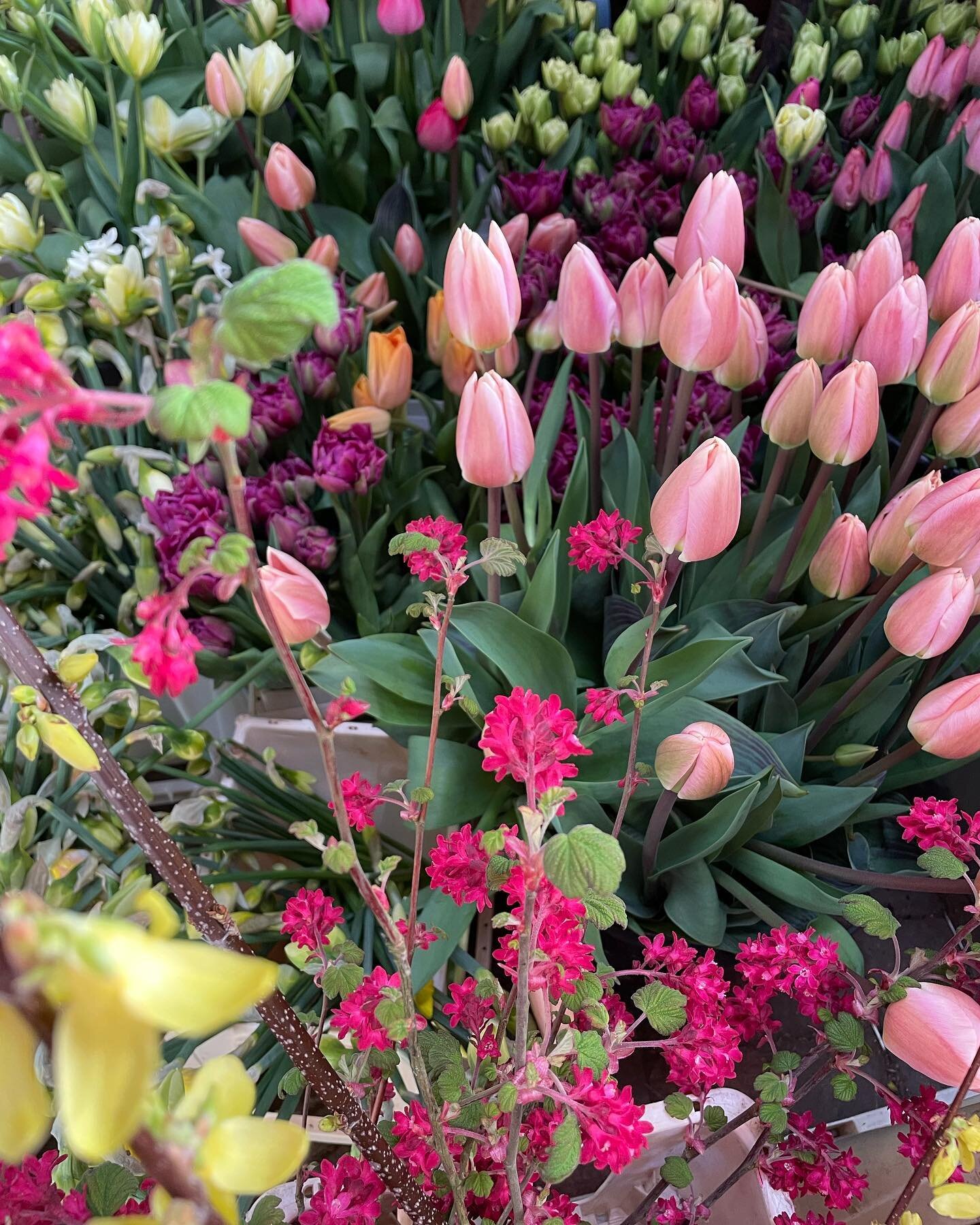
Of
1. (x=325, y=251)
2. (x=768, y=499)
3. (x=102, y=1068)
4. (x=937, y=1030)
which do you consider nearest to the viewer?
(x=102, y=1068)

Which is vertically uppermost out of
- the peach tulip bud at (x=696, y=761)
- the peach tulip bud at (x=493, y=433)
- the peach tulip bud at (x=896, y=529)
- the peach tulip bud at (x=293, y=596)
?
the peach tulip bud at (x=493, y=433)

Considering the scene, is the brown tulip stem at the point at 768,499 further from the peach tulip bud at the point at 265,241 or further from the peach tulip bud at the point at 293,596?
the peach tulip bud at the point at 265,241

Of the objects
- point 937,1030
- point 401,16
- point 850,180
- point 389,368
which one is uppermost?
point 401,16

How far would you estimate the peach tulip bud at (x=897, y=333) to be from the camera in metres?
0.39

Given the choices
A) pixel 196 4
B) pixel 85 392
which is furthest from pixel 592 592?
pixel 196 4

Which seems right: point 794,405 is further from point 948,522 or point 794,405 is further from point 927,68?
point 927,68

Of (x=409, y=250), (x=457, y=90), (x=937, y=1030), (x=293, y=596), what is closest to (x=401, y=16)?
(x=457, y=90)

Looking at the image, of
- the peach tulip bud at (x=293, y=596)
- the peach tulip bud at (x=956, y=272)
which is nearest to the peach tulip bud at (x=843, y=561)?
the peach tulip bud at (x=956, y=272)

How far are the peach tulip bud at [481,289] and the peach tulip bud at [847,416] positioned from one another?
145mm

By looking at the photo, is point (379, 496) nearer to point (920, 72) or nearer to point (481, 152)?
point (481, 152)

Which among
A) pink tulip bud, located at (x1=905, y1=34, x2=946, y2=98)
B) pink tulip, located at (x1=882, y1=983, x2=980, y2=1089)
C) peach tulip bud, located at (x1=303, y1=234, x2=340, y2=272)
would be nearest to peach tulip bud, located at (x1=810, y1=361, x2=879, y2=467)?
pink tulip, located at (x1=882, y1=983, x2=980, y2=1089)

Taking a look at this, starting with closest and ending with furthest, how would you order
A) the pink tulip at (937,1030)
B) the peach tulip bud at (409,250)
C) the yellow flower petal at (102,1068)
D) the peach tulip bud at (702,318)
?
the yellow flower petal at (102,1068) < the pink tulip at (937,1030) < the peach tulip bud at (702,318) < the peach tulip bud at (409,250)

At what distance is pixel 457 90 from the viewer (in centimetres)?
66

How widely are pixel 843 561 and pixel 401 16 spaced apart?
1.88 feet
